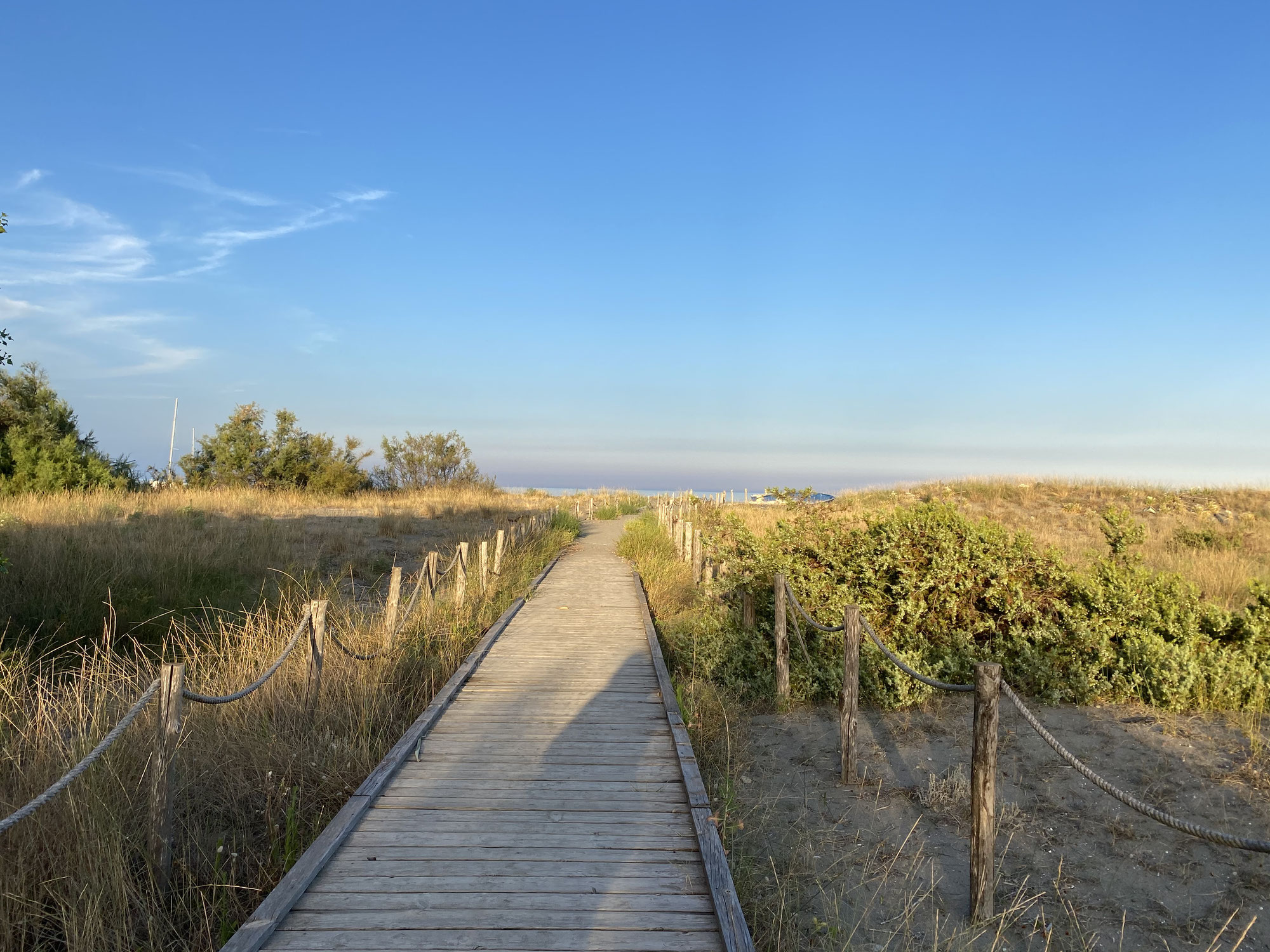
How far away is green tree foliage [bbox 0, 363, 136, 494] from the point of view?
72.9 ft

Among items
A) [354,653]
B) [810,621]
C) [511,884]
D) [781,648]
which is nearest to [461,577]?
[354,653]

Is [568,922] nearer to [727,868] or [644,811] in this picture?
[727,868]

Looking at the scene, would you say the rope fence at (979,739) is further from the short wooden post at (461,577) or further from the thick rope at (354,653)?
the thick rope at (354,653)

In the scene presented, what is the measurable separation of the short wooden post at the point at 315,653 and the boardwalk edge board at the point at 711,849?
2.78 meters

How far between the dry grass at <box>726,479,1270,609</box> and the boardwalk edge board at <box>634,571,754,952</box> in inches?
170

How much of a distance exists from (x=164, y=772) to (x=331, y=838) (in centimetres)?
92

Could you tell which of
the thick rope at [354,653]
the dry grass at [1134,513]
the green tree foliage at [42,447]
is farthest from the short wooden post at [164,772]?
the green tree foliage at [42,447]

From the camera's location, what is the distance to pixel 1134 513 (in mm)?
25703

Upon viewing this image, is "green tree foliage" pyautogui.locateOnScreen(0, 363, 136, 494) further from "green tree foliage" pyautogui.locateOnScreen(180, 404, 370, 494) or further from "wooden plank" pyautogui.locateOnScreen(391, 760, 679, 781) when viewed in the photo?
"wooden plank" pyautogui.locateOnScreen(391, 760, 679, 781)

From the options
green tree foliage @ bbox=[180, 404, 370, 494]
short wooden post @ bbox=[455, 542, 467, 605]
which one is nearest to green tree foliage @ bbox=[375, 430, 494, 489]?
green tree foliage @ bbox=[180, 404, 370, 494]

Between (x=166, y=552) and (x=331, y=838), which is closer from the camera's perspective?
(x=331, y=838)

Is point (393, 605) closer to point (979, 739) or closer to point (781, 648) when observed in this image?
point (781, 648)

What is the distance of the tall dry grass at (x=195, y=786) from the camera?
11.4 ft

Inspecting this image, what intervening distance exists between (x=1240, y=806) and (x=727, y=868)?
13.0 ft
